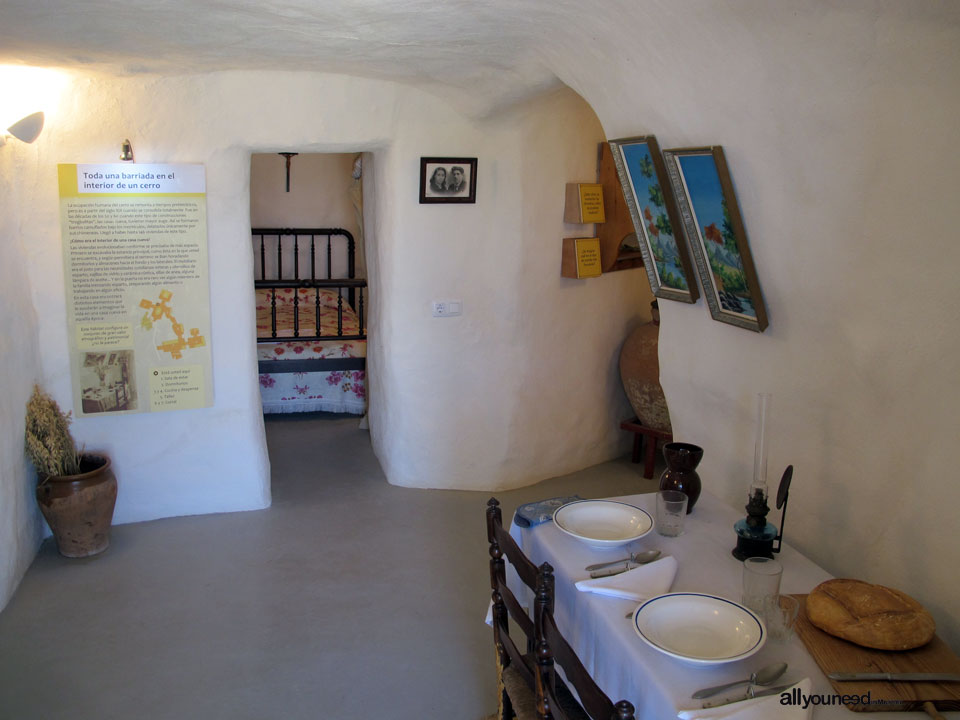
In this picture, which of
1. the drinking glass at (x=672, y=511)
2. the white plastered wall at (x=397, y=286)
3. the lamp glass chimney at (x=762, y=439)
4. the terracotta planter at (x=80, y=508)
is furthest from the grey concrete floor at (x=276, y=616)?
the lamp glass chimney at (x=762, y=439)

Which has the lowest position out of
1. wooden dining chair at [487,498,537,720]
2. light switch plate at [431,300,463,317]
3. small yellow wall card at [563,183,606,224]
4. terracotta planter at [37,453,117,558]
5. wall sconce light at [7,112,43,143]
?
terracotta planter at [37,453,117,558]

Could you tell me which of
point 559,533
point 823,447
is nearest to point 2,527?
point 559,533

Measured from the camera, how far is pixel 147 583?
3338 mm

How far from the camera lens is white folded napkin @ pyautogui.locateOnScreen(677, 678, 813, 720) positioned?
1355 mm

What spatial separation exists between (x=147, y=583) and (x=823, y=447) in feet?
8.96

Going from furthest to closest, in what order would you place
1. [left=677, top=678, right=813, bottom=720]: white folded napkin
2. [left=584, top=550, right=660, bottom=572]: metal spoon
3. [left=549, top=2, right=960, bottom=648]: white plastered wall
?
[left=584, top=550, right=660, bottom=572]: metal spoon, [left=549, top=2, right=960, bottom=648]: white plastered wall, [left=677, top=678, right=813, bottom=720]: white folded napkin

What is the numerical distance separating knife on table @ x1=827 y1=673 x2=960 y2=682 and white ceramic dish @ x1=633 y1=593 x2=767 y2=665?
0.49ft

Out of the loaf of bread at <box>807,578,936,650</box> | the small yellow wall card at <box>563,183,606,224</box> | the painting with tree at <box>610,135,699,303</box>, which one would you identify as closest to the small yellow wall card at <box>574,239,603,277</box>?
the small yellow wall card at <box>563,183,606,224</box>

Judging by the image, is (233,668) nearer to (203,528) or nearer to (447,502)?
(203,528)

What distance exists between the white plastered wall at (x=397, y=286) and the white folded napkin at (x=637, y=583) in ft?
8.22

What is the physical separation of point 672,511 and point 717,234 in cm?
82

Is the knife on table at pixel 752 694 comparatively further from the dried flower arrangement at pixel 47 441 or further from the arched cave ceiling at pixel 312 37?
the dried flower arrangement at pixel 47 441

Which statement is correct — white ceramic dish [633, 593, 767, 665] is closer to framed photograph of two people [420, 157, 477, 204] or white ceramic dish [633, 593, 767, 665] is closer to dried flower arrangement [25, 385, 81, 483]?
framed photograph of two people [420, 157, 477, 204]

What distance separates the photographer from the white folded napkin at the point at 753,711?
4.45 feet
